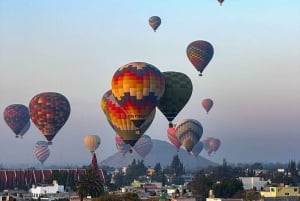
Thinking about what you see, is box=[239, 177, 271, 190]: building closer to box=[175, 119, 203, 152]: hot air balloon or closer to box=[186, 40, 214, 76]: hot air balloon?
box=[175, 119, 203, 152]: hot air balloon

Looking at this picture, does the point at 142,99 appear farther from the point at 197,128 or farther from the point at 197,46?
the point at 197,128

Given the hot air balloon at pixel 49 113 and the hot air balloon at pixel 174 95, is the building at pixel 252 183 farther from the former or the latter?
the hot air balloon at pixel 174 95

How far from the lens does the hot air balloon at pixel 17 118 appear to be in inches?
6573

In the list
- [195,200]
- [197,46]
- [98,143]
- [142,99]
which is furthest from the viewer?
[98,143]

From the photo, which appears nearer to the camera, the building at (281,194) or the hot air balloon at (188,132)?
the building at (281,194)

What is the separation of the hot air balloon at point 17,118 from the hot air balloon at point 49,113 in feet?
98.7

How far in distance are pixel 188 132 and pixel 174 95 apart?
58.8 meters

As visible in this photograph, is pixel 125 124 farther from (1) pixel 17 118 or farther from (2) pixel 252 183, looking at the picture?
(2) pixel 252 183

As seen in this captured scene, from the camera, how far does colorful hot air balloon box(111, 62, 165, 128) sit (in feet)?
343

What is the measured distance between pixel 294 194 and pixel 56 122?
119 ft

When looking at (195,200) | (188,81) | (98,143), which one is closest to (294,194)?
(195,200)

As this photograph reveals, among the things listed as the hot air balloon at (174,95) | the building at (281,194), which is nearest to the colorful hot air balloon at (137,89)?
the hot air balloon at (174,95)

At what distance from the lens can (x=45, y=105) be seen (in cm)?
13500

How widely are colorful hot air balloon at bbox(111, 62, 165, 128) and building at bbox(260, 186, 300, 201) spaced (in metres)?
32.7
